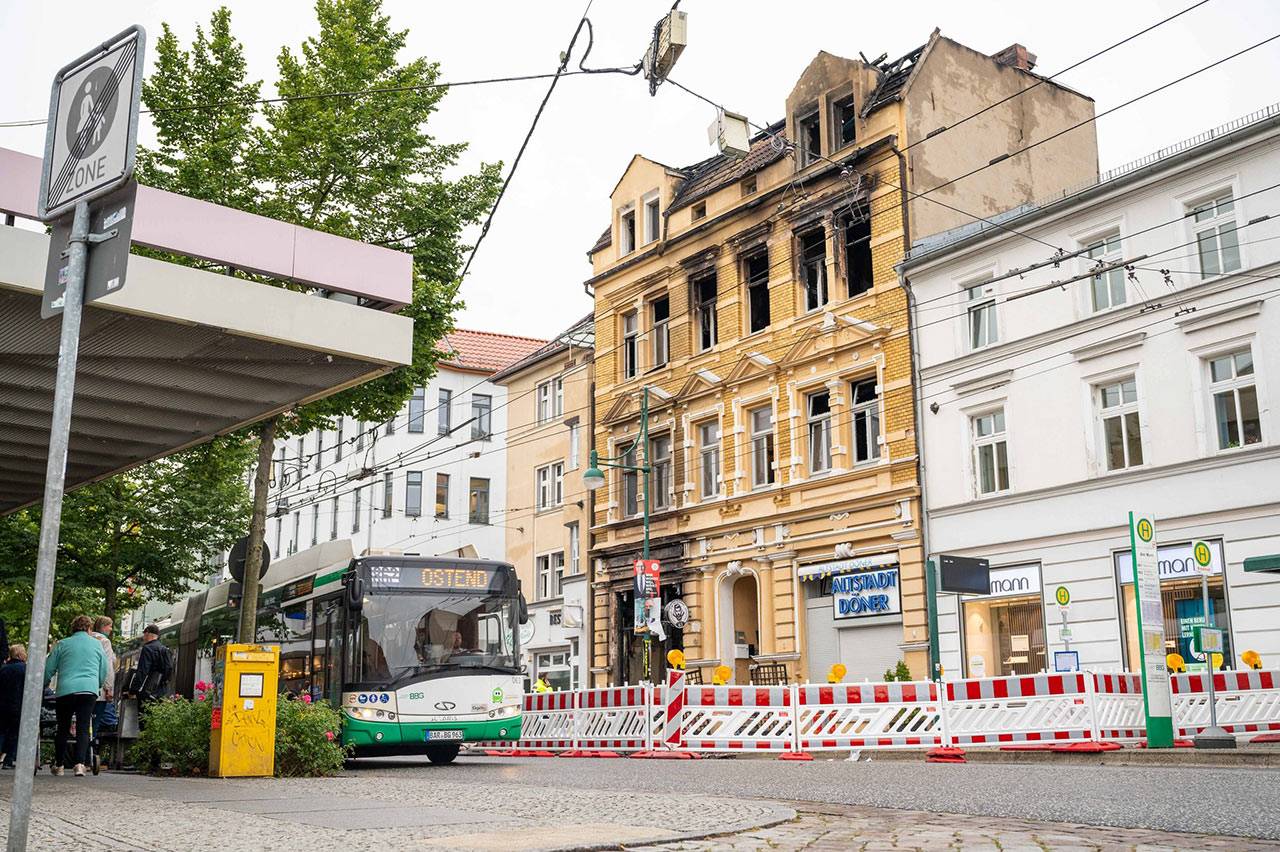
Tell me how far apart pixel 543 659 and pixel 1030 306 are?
2281 cm

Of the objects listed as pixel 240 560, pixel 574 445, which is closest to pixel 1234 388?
pixel 240 560

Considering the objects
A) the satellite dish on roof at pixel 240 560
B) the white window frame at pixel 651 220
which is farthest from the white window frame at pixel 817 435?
the satellite dish on roof at pixel 240 560

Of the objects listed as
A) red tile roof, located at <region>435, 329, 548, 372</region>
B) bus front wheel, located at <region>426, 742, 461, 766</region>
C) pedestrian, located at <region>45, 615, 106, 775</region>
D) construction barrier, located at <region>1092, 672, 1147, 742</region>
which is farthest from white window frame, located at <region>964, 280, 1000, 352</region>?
red tile roof, located at <region>435, 329, 548, 372</region>

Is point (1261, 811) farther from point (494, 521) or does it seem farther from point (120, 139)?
point (494, 521)

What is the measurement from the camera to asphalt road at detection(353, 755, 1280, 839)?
29.6ft

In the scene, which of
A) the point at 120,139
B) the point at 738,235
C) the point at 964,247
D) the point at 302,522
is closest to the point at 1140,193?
the point at 964,247

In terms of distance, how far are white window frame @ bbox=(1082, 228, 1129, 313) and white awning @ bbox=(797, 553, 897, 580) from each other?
22.6 feet

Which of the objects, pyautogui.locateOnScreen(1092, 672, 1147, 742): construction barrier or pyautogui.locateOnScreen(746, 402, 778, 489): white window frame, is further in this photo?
pyautogui.locateOnScreen(746, 402, 778, 489): white window frame

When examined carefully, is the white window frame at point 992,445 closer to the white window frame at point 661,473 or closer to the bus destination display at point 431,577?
the white window frame at point 661,473

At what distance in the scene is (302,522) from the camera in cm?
6400

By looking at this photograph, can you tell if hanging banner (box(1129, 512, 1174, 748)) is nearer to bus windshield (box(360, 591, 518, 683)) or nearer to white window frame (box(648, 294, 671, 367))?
bus windshield (box(360, 591, 518, 683))

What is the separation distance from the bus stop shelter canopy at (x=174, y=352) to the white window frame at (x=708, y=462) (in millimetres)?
20048

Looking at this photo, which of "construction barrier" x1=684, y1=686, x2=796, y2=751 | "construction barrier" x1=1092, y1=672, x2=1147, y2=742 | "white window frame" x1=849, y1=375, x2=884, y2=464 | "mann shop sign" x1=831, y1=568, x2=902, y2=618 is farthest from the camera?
"white window frame" x1=849, y1=375, x2=884, y2=464

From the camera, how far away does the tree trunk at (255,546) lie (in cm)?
1791
